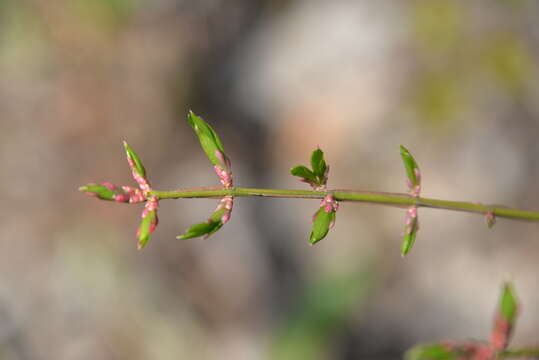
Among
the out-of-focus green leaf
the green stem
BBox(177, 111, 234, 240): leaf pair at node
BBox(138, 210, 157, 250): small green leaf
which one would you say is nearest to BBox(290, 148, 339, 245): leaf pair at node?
BBox(177, 111, 234, 240): leaf pair at node

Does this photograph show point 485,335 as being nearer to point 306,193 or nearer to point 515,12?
point 515,12

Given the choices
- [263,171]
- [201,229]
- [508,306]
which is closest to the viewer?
[201,229]

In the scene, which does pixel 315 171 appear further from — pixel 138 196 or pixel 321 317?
pixel 321 317

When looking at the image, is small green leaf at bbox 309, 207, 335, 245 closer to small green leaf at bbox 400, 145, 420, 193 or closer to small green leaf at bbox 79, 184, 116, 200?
small green leaf at bbox 400, 145, 420, 193

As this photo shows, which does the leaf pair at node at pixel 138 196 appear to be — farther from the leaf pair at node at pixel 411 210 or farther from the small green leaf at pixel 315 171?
the leaf pair at node at pixel 411 210

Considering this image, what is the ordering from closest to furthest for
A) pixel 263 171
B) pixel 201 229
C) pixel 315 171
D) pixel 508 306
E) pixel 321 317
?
pixel 201 229 → pixel 315 171 → pixel 508 306 → pixel 321 317 → pixel 263 171

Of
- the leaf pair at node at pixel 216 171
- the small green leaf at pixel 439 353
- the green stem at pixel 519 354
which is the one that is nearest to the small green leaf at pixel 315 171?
the leaf pair at node at pixel 216 171

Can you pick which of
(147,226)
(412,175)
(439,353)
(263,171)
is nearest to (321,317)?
(263,171)
